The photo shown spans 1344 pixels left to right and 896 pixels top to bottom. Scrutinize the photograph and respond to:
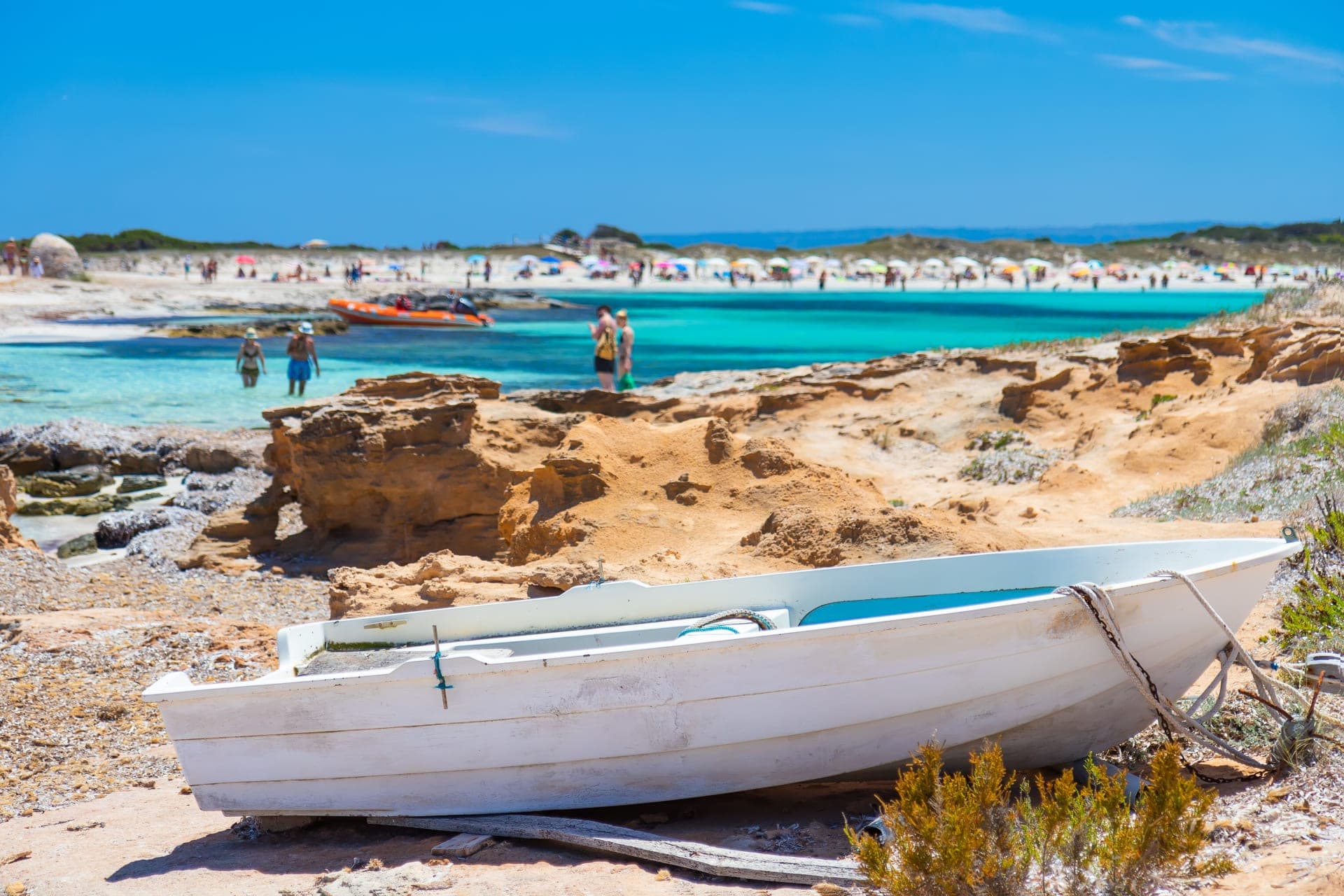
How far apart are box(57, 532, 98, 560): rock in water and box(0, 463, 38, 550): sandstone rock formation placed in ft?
0.98

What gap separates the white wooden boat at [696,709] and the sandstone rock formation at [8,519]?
22.6 feet

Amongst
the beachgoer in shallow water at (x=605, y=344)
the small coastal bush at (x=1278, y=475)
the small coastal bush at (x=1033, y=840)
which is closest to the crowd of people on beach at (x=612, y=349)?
the beachgoer in shallow water at (x=605, y=344)

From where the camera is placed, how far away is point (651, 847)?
4.22 metres

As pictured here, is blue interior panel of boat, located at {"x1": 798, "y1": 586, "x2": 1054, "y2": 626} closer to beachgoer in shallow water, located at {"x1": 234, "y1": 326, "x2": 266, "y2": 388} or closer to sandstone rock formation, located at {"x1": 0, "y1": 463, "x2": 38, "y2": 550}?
sandstone rock formation, located at {"x1": 0, "y1": 463, "x2": 38, "y2": 550}

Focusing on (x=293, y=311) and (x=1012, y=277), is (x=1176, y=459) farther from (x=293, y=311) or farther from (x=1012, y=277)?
(x=1012, y=277)

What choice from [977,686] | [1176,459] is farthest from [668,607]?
[1176,459]

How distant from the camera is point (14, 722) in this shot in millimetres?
6387

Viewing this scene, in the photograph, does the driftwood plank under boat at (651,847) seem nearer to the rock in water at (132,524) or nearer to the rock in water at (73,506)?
the rock in water at (132,524)

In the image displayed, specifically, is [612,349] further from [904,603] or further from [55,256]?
[55,256]

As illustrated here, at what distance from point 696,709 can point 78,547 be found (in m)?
9.22

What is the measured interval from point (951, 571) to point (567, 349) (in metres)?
31.4

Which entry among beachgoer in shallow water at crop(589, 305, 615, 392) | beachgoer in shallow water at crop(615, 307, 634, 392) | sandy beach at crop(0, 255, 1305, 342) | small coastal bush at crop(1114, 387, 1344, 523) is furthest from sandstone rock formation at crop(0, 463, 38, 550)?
sandy beach at crop(0, 255, 1305, 342)

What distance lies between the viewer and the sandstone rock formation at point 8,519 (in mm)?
10289

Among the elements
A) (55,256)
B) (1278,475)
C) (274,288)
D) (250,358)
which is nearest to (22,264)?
(55,256)
